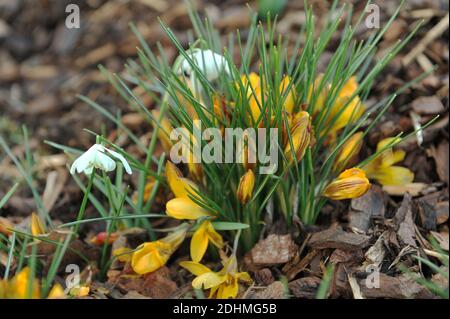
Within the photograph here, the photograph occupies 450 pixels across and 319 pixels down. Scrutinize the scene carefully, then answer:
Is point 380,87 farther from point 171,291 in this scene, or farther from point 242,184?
point 171,291

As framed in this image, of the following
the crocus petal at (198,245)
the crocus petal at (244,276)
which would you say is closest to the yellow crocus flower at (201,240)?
the crocus petal at (198,245)

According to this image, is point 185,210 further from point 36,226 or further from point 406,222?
point 406,222

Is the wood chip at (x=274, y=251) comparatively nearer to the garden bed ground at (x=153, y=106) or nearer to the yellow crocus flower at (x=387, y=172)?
the garden bed ground at (x=153, y=106)

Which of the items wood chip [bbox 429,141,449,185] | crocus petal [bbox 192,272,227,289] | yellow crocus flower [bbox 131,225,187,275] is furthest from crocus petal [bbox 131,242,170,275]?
wood chip [bbox 429,141,449,185]

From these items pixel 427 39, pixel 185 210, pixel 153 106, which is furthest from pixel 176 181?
pixel 427 39

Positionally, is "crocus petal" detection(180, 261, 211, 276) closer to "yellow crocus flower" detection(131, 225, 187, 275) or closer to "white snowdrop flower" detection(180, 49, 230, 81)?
"yellow crocus flower" detection(131, 225, 187, 275)

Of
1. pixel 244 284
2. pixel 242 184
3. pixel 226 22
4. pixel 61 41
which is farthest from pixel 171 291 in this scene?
pixel 61 41
